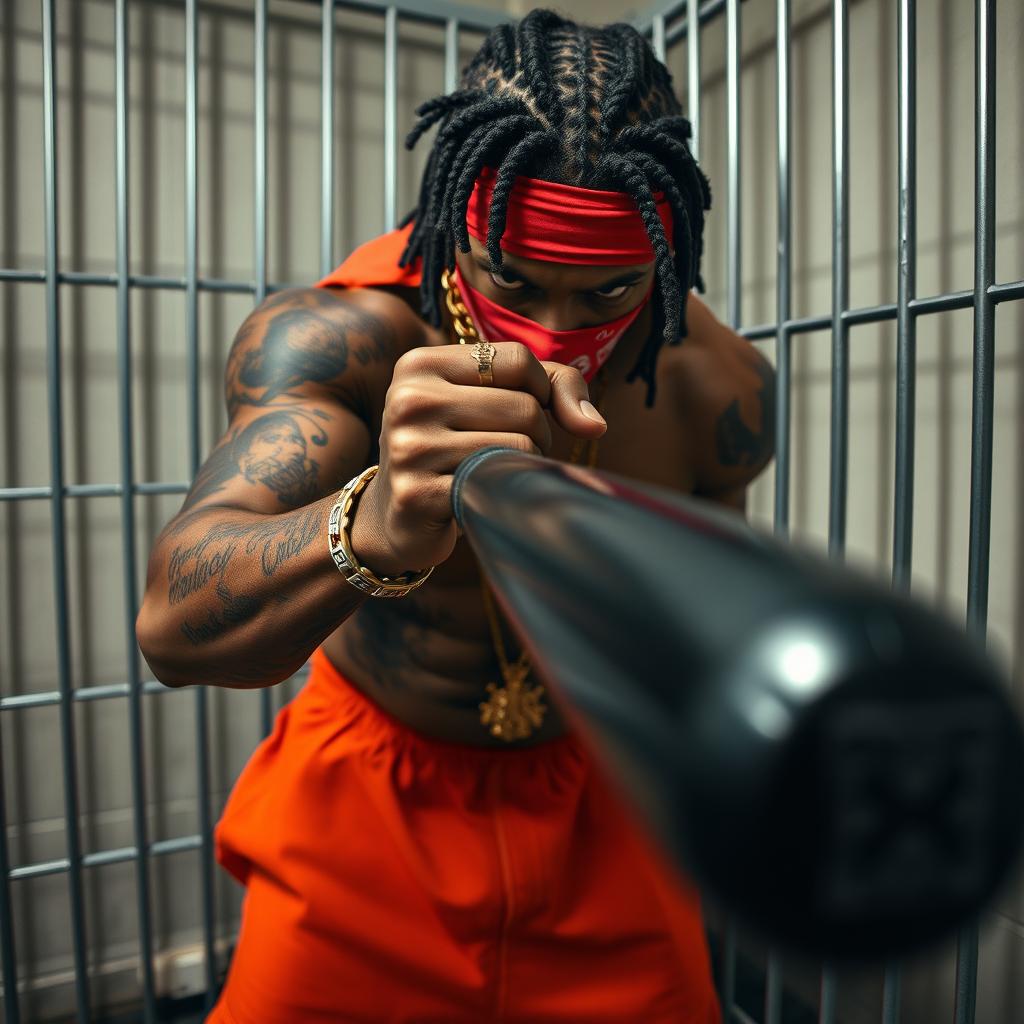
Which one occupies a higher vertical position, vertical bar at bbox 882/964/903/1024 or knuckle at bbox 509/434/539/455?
knuckle at bbox 509/434/539/455

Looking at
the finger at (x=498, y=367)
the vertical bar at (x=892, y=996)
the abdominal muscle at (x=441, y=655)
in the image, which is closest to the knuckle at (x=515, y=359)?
the finger at (x=498, y=367)

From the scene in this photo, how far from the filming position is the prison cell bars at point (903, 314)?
0.78 meters

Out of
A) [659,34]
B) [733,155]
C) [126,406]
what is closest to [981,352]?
[733,155]

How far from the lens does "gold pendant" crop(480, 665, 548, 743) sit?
936mm

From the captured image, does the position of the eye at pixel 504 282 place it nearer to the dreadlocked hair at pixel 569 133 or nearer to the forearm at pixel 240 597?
the dreadlocked hair at pixel 569 133

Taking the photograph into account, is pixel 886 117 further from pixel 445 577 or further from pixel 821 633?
pixel 821 633

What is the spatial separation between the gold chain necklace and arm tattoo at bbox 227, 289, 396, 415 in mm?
243

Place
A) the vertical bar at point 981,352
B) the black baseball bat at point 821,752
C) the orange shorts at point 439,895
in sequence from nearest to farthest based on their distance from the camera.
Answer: the black baseball bat at point 821,752 < the vertical bar at point 981,352 < the orange shorts at point 439,895

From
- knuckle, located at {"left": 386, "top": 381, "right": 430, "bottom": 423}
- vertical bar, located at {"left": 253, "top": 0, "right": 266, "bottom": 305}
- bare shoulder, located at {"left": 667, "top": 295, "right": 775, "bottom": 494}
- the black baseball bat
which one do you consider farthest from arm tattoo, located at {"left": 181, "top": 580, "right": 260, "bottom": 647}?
vertical bar, located at {"left": 253, "top": 0, "right": 266, "bottom": 305}

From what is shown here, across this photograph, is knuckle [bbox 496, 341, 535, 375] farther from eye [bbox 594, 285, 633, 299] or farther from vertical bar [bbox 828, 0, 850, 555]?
vertical bar [bbox 828, 0, 850, 555]

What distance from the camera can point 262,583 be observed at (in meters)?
0.57

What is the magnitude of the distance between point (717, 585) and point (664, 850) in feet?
0.19

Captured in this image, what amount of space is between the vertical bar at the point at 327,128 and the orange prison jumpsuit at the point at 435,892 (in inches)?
18.0

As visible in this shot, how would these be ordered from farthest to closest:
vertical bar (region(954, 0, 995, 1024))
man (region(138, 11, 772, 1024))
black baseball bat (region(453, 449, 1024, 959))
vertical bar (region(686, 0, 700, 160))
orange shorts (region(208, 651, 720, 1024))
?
vertical bar (region(686, 0, 700, 160)), orange shorts (region(208, 651, 720, 1024)), vertical bar (region(954, 0, 995, 1024)), man (region(138, 11, 772, 1024)), black baseball bat (region(453, 449, 1024, 959))
